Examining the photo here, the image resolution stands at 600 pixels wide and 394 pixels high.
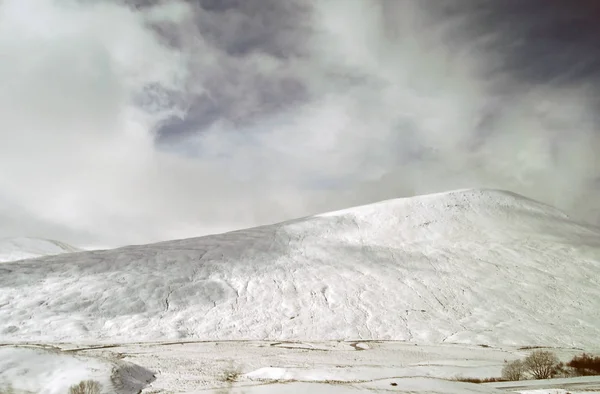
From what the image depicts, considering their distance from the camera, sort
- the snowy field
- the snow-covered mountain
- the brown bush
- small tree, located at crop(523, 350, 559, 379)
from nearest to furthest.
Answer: small tree, located at crop(523, 350, 559, 379), the brown bush, the snowy field, the snow-covered mountain

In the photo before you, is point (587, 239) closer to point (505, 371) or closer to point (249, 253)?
point (249, 253)

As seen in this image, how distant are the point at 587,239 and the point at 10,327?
110803 mm

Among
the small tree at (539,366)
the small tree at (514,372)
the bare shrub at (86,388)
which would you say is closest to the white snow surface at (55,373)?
the bare shrub at (86,388)

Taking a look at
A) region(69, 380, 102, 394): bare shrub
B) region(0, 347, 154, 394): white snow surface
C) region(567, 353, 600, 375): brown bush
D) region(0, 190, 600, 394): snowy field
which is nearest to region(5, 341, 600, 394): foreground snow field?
region(0, 347, 154, 394): white snow surface

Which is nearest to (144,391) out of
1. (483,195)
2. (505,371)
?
(505,371)

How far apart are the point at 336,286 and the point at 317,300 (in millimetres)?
5963

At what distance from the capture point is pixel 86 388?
2034 centimetres

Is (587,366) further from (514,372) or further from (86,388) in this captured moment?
(86,388)

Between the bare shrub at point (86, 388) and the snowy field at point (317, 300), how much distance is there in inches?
127

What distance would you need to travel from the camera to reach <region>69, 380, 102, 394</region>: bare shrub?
1812 centimetres

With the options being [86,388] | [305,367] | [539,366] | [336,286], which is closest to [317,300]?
[336,286]

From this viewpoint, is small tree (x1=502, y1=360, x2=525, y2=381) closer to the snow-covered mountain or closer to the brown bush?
the brown bush

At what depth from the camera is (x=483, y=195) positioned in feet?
400

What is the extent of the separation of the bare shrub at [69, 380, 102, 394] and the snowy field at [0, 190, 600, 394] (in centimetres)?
321
